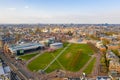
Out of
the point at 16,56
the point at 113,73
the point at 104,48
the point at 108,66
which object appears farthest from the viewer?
the point at 104,48

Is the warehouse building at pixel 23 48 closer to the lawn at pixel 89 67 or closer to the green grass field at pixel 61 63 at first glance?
the green grass field at pixel 61 63

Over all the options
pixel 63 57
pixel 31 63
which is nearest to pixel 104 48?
pixel 63 57

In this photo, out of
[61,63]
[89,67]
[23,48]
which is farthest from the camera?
[23,48]

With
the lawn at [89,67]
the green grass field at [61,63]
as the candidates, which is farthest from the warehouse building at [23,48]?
the lawn at [89,67]

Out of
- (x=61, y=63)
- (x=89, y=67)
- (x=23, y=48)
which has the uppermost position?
(x=23, y=48)

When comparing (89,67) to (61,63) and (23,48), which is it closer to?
(61,63)

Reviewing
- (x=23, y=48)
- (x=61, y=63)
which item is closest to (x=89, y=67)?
(x=61, y=63)

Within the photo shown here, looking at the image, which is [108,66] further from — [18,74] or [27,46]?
[27,46]

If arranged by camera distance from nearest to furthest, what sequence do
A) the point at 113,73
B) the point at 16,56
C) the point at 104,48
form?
the point at 113,73 < the point at 16,56 < the point at 104,48

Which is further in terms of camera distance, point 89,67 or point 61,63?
point 61,63

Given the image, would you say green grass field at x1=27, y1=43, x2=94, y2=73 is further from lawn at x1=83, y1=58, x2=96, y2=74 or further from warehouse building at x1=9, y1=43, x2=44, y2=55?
warehouse building at x1=9, y1=43, x2=44, y2=55

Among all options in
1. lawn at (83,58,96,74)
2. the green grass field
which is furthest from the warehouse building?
lawn at (83,58,96,74)
